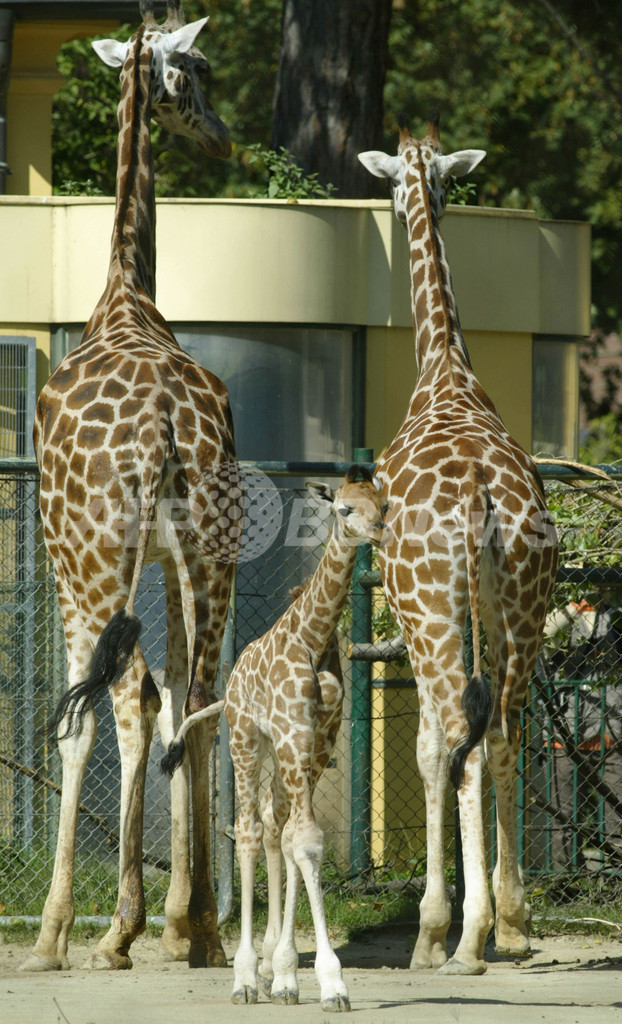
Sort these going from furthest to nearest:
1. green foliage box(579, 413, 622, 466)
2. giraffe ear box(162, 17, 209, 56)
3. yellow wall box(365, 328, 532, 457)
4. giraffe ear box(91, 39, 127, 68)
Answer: green foliage box(579, 413, 622, 466) < yellow wall box(365, 328, 532, 457) < giraffe ear box(91, 39, 127, 68) < giraffe ear box(162, 17, 209, 56)

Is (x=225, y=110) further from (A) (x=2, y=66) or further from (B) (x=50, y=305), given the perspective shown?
(B) (x=50, y=305)

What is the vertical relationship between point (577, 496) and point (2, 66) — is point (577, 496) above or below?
below

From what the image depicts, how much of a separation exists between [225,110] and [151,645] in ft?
39.2

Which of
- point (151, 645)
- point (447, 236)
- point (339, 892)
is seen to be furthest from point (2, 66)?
point (339, 892)

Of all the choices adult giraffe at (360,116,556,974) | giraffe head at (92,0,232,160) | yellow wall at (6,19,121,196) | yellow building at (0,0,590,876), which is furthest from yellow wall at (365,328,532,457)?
yellow wall at (6,19,121,196)

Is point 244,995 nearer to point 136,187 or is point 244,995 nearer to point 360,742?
point 360,742

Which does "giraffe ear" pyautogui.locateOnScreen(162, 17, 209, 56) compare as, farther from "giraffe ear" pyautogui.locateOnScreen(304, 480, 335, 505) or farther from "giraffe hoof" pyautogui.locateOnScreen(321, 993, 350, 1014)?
"giraffe hoof" pyautogui.locateOnScreen(321, 993, 350, 1014)

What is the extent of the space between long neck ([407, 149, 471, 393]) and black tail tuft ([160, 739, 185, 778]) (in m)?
2.22

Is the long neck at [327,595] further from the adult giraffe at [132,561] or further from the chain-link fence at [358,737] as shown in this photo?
the chain-link fence at [358,737]

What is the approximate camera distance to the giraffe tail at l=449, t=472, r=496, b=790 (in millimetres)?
5059

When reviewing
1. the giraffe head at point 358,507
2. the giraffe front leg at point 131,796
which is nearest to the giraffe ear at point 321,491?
the giraffe head at point 358,507

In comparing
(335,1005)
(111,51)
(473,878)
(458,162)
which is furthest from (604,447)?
(335,1005)

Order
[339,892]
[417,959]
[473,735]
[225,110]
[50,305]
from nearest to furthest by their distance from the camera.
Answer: [473,735], [417,959], [339,892], [50,305], [225,110]

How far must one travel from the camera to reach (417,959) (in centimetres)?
549
